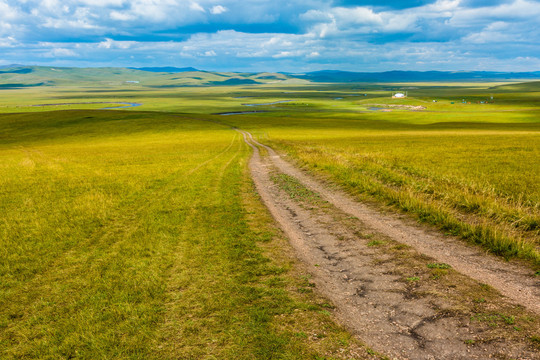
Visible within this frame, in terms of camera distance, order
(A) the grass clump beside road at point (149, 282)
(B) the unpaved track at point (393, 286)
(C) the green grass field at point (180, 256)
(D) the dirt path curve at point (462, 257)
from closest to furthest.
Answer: (B) the unpaved track at point (393, 286), (A) the grass clump beside road at point (149, 282), (C) the green grass field at point (180, 256), (D) the dirt path curve at point (462, 257)

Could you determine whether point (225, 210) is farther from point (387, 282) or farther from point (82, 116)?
point (82, 116)

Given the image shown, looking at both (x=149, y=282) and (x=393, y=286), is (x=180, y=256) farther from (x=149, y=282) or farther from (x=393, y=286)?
(x=393, y=286)

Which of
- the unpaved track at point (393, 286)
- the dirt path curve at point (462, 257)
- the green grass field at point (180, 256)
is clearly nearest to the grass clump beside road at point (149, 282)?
the green grass field at point (180, 256)

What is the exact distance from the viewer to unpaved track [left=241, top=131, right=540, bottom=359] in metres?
6.68

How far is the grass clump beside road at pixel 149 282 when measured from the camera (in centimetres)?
702

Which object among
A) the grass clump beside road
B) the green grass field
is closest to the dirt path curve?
the green grass field

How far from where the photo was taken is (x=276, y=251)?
11719 mm

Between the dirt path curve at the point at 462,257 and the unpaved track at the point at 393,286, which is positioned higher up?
the dirt path curve at the point at 462,257

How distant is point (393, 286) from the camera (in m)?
9.01

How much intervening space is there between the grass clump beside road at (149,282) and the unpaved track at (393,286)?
2.68 ft

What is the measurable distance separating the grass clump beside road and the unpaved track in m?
0.82

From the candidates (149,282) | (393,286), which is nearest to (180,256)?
(149,282)

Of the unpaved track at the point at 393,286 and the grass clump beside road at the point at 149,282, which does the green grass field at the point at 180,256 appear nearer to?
the grass clump beside road at the point at 149,282

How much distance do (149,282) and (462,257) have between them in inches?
395
